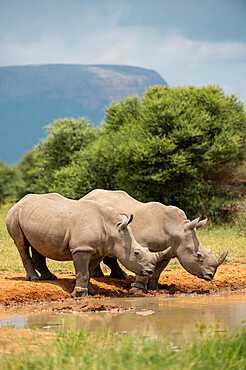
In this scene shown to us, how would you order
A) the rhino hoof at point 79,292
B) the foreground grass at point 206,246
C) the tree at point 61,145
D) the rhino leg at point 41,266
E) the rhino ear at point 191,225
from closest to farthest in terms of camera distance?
the rhino hoof at point 79,292 → the rhino ear at point 191,225 → the rhino leg at point 41,266 → the foreground grass at point 206,246 → the tree at point 61,145

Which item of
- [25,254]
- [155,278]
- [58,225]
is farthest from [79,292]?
[155,278]

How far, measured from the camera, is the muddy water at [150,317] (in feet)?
23.6

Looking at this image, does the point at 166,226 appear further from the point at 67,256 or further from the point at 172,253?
the point at 67,256

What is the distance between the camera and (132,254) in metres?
9.74

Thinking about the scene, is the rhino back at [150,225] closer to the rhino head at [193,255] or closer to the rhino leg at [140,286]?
the rhino head at [193,255]

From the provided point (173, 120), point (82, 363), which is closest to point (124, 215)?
point (82, 363)

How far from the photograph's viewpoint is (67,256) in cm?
1008

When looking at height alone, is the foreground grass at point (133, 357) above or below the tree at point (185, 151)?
below

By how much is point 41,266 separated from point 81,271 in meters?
1.40

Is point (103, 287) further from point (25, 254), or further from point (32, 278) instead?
point (25, 254)

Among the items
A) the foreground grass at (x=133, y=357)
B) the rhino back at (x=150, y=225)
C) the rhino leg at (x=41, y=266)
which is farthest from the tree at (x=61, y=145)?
the foreground grass at (x=133, y=357)

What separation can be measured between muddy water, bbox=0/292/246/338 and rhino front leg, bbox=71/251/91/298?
330mm

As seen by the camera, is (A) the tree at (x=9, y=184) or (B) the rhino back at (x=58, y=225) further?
(A) the tree at (x=9, y=184)

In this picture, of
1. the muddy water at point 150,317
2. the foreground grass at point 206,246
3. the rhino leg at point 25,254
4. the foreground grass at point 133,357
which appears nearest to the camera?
the foreground grass at point 133,357
